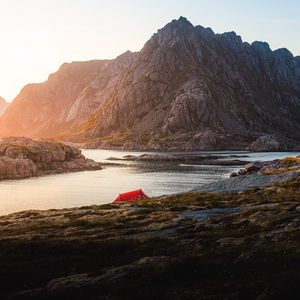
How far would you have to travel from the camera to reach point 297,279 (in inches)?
912

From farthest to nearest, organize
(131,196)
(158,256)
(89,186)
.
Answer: (89,186), (131,196), (158,256)

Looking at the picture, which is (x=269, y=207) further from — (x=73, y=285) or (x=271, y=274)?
(x=73, y=285)

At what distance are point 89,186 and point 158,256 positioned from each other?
116 m

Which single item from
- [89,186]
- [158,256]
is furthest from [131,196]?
[158,256]

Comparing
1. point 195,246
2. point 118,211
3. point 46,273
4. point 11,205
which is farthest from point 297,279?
point 11,205

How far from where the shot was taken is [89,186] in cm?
14425

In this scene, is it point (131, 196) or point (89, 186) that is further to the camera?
point (89, 186)

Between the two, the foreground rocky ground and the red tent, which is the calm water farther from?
the foreground rocky ground

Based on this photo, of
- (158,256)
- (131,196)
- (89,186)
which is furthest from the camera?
(89,186)

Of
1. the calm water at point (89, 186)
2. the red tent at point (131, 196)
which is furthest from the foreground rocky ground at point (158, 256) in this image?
the calm water at point (89, 186)

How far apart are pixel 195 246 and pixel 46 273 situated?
1070cm

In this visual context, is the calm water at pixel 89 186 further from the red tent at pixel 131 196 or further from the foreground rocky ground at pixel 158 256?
the foreground rocky ground at pixel 158 256

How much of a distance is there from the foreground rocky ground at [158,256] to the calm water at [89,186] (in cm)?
6392

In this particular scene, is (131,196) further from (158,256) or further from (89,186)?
(158,256)
